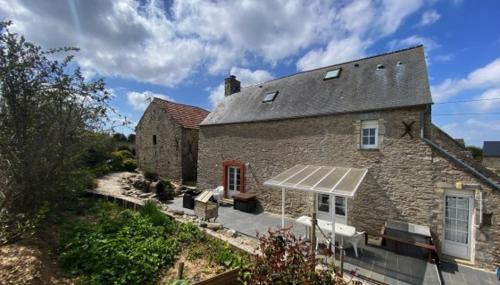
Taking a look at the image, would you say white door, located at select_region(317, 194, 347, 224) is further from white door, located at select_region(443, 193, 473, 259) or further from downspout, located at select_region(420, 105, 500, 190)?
downspout, located at select_region(420, 105, 500, 190)

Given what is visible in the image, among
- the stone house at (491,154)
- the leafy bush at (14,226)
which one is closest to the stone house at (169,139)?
the leafy bush at (14,226)

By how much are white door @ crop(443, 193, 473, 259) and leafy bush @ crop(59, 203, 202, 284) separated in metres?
7.56

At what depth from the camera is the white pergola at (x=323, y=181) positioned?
6.90 m

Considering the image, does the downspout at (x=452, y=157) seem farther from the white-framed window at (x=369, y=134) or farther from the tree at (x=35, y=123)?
the tree at (x=35, y=123)

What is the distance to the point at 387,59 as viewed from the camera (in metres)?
10.2

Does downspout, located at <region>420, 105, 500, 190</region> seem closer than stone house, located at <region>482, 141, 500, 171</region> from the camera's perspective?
Yes

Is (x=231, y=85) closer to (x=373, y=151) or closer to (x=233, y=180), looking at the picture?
(x=233, y=180)

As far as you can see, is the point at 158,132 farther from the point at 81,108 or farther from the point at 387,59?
the point at 387,59

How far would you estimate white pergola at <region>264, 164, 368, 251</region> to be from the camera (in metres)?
6.90

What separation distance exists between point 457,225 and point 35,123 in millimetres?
11973

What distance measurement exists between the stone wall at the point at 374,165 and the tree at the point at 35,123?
7.35m

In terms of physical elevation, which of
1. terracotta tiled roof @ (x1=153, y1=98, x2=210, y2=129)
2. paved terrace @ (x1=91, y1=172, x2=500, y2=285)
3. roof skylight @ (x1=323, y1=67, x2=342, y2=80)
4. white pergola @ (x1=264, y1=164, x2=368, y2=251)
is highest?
roof skylight @ (x1=323, y1=67, x2=342, y2=80)

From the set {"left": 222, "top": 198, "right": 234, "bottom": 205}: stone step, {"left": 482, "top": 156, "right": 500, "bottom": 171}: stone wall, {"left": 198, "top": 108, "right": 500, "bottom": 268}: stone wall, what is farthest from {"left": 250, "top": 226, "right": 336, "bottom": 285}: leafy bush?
{"left": 482, "top": 156, "right": 500, "bottom": 171}: stone wall

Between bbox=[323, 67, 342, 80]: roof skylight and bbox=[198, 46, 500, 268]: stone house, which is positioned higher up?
bbox=[323, 67, 342, 80]: roof skylight
